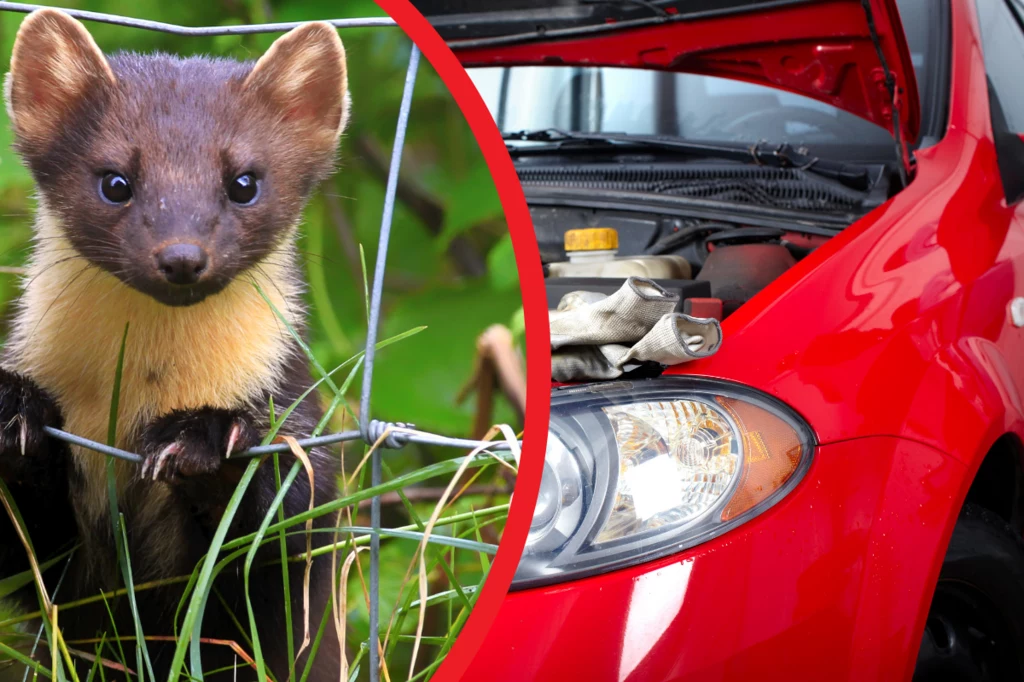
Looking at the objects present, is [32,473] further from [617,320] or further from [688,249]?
[688,249]

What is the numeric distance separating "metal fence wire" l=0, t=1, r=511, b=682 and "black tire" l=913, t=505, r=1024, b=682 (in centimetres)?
108

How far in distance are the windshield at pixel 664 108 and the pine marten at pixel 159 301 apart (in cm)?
222

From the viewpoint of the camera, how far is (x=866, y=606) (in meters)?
1.41

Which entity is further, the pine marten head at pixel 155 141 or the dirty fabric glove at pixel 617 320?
the dirty fabric glove at pixel 617 320

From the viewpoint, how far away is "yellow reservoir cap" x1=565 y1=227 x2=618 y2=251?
2.13 meters

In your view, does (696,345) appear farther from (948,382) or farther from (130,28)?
(130,28)

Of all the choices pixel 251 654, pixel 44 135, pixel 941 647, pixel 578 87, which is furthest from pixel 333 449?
pixel 578 87

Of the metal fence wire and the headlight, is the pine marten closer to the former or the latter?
the metal fence wire

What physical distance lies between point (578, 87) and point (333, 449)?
242 cm

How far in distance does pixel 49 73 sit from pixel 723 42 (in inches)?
88.2

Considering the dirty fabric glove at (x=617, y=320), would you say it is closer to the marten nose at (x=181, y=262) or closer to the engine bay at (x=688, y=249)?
the engine bay at (x=688, y=249)

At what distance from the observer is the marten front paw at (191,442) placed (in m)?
0.95

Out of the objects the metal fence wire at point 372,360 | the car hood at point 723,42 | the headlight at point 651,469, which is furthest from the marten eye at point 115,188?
the car hood at point 723,42

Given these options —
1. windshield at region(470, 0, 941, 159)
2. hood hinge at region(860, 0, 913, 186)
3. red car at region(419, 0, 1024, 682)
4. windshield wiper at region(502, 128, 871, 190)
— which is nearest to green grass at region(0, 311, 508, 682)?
red car at region(419, 0, 1024, 682)
